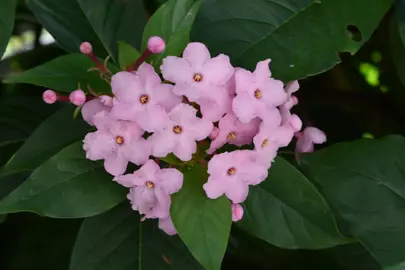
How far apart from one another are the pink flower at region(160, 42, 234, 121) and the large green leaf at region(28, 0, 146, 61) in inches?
8.1

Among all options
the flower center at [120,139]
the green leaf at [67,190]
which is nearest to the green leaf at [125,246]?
the green leaf at [67,190]

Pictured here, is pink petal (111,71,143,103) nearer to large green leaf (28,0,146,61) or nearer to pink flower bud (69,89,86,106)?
pink flower bud (69,89,86,106)

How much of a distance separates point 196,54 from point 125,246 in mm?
307

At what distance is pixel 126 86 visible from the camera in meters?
0.66

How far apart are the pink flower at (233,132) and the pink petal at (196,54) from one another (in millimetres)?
67

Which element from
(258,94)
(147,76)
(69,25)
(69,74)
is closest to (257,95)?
(258,94)

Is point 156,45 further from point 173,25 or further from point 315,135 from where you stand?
point 315,135

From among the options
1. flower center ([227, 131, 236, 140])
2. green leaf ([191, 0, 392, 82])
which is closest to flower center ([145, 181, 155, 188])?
flower center ([227, 131, 236, 140])

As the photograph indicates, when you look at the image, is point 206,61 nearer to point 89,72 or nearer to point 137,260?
point 89,72

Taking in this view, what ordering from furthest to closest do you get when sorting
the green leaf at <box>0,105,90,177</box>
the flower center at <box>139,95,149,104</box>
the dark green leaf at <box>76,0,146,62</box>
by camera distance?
1. the dark green leaf at <box>76,0,146,62</box>
2. the green leaf at <box>0,105,90,177</box>
3. the flower center at <box>139,95,149,104</box>

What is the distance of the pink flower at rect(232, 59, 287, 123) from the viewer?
→ 2.17 ft

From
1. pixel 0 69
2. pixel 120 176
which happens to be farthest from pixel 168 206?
pixel 0 69

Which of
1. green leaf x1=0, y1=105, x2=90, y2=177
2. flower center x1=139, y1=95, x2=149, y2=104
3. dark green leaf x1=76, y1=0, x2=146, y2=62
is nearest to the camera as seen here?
flower center x1=139, y1=95, x2=149, y2=104

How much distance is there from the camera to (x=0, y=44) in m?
0.76
